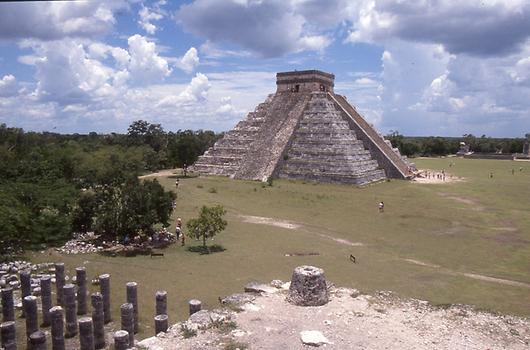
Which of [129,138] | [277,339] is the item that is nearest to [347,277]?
[277,339]

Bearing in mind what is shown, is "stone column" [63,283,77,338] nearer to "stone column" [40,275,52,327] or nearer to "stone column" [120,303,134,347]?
"stone column" [40,275,52,327]

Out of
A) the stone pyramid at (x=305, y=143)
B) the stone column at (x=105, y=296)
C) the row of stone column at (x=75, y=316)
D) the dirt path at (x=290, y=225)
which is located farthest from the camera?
the stone pyramid at (x=305, y=143)

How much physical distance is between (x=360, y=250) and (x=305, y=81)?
100.0 ft

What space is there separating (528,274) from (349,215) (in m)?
10.5

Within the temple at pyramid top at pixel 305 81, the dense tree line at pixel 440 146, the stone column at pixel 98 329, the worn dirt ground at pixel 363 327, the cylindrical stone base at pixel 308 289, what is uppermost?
the temple at pyramid top at pixel 305 81

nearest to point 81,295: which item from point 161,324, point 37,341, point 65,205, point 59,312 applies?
point 59,312

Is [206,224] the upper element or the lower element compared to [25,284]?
upper

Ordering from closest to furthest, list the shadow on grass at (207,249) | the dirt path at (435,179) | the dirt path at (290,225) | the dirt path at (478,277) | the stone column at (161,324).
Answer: the stone column at (161,324)
the dirt path at (478,277)
the shadow on grass at (207,249)
the dirt path at (290,225)
the dirt path at (435,179)

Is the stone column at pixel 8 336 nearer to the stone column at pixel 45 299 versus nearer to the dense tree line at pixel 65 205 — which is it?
the stone column at pixel 45 299

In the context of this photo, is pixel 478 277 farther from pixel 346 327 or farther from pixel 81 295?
pixel 81 295

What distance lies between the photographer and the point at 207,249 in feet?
57.8

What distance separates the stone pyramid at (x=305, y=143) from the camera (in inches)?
1454

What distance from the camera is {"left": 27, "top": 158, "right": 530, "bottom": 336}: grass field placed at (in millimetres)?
13203

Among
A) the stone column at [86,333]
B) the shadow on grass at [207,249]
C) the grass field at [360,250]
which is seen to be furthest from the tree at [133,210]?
the stone column at [86,333]
